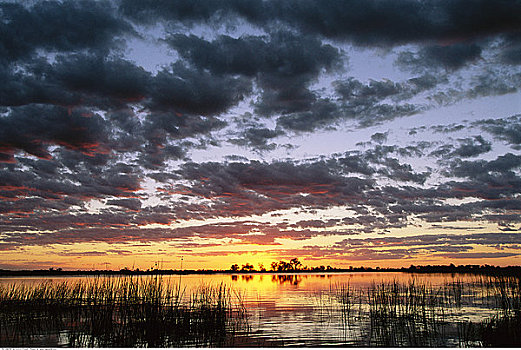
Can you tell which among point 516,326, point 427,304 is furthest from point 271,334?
point 427,304

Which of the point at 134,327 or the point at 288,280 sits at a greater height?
the point at 134,327

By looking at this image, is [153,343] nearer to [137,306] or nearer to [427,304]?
[137,306]

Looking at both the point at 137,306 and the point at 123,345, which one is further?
the point at 137,306

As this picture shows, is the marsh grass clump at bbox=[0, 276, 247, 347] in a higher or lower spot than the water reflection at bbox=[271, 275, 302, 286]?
higher

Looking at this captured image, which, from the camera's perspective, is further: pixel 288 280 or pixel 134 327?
pixel 288 280

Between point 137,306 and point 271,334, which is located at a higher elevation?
point 137,306

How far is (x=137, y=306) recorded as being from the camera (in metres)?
20.9

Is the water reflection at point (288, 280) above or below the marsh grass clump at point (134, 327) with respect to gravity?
below

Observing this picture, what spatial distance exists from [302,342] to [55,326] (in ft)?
46.0

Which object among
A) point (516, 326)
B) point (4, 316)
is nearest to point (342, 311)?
point (516, 326)

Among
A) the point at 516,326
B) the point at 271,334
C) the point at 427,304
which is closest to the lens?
the point at 516,326

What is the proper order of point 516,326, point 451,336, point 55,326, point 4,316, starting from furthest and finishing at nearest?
1. point 4,316
2. point 55,326
3. point 451,336
4. point 516,326

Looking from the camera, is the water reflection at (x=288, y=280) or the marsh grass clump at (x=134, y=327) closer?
the marsh grass clump at (x=134, y=327)

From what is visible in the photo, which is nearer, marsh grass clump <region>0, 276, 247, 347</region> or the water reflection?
marsh grass clump <region>0, 276, 247, 347</region>
